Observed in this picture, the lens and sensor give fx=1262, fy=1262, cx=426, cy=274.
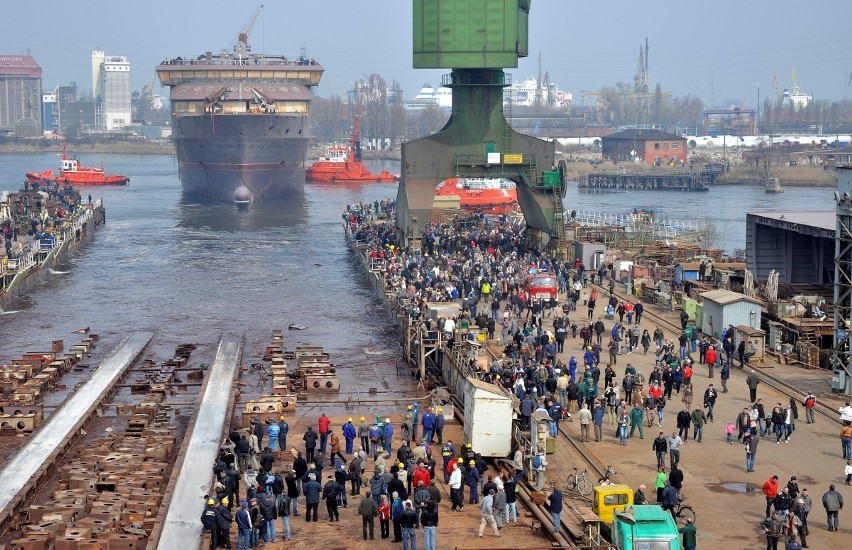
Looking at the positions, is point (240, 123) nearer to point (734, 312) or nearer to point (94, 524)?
point (734, 312)

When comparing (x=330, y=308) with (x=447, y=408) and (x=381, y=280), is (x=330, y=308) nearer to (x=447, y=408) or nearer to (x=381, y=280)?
(x=381, y=280)

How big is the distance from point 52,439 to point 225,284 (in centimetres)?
3125

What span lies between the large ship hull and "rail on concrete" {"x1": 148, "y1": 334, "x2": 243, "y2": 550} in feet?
224

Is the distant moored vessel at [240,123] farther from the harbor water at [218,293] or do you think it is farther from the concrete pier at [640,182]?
the concrete pier at [640,182]

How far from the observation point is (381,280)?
54781mm

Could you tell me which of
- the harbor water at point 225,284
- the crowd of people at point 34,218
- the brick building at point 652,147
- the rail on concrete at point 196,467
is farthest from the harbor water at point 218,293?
the brick building at point 652,147

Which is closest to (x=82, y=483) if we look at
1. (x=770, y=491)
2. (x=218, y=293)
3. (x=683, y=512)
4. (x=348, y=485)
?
(x=348, y=485)

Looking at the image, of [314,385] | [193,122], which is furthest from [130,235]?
[314,385]

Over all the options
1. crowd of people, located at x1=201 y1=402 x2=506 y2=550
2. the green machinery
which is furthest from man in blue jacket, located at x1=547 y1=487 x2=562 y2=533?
the green machinery

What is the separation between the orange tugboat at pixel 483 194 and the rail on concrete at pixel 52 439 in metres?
55.2

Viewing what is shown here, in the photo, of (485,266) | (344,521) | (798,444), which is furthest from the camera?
(485,266)

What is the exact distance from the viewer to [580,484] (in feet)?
82.7

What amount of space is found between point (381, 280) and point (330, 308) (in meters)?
2.87

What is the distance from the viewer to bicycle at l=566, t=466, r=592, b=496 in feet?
81.7
